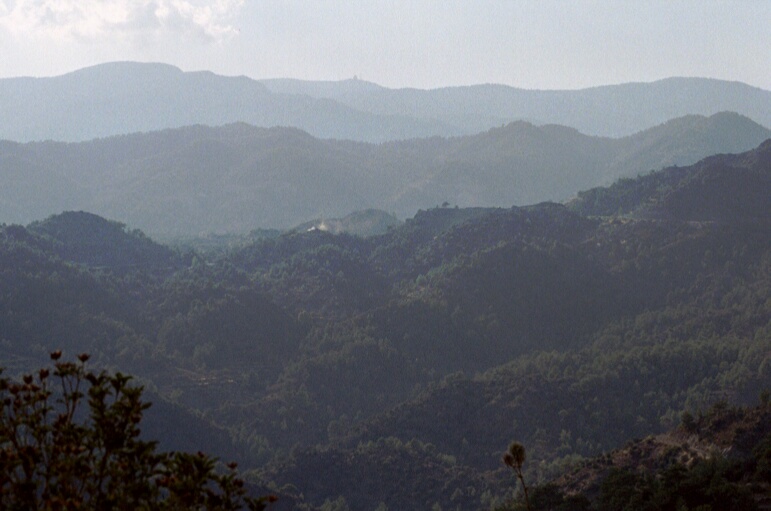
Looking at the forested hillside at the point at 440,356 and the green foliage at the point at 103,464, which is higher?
the green foliage at the point at 103,464

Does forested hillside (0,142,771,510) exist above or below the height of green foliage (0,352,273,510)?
below

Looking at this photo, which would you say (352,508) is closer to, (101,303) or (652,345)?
(652,345)

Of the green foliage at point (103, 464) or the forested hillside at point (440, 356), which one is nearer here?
the green foliage at point (103, 464)

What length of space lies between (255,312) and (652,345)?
7915 cm

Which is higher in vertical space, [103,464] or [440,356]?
[103,464]

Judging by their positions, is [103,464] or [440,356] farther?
[440,356]

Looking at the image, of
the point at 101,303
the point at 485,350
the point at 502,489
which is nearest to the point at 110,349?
the point at 101,303

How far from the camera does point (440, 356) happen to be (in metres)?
171

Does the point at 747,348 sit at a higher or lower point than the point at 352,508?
higher

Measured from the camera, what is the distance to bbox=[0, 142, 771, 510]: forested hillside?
11488cm

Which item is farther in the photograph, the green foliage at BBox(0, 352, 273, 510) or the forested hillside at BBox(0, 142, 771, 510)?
the forested hillside at BBox(0, 142, 771, 510)

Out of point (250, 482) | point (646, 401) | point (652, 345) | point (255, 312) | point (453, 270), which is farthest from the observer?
point (453, 270)

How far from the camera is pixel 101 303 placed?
595ft

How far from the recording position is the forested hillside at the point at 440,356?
115 meters
